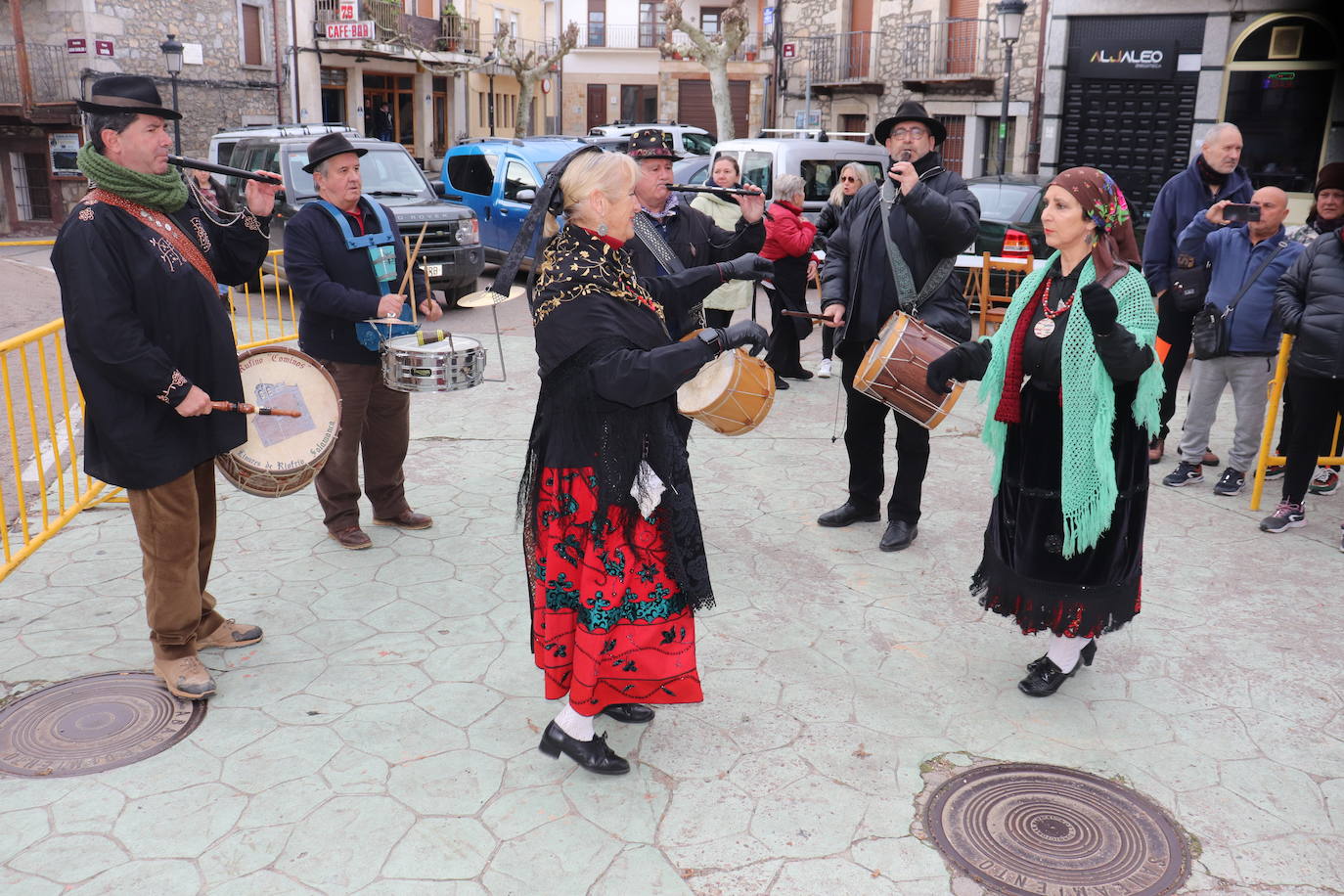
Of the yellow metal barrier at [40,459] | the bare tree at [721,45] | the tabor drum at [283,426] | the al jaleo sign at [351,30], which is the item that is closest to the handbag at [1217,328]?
the tabor drum at [283,426]

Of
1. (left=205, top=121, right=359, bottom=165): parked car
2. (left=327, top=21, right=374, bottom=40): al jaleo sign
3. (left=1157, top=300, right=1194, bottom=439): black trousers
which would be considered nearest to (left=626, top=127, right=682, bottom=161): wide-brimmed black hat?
(left=1157, top=300, right=1194, bottom=439): black trousers

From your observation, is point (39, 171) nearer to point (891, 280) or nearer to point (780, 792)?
point (891, 280)

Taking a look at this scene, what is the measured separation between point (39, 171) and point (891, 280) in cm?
2414

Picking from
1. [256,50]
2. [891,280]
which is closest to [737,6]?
[256,50]

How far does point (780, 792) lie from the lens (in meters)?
3.34

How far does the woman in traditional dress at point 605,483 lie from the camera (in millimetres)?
3012

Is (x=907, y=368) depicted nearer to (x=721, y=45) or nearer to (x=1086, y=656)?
(x=1086, y=656)

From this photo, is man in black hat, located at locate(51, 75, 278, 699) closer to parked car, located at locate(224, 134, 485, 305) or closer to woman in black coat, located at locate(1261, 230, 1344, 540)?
woman in black coat, located at locate(1261, 230, 1344, 540)

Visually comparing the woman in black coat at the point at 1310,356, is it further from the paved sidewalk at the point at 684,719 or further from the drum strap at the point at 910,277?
the drum strap at the point at 910,277

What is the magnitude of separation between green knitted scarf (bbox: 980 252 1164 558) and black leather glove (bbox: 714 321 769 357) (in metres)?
1.11

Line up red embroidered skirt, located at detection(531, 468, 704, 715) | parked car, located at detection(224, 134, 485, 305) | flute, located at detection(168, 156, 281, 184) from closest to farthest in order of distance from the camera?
red embroidered skirt, located at detection(531, 468, 704, 715)
flute, located at detection(168, 156, 281, 184)
parked car, located at detection(224, 134, 485, 305)

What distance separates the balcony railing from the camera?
22625 mm

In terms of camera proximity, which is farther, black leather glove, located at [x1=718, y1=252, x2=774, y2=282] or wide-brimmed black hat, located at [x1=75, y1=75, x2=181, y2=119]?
black leather glove, located at [x1=718, y1=252, x2=774, y2=282]

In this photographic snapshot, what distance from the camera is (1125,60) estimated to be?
61.7ft
